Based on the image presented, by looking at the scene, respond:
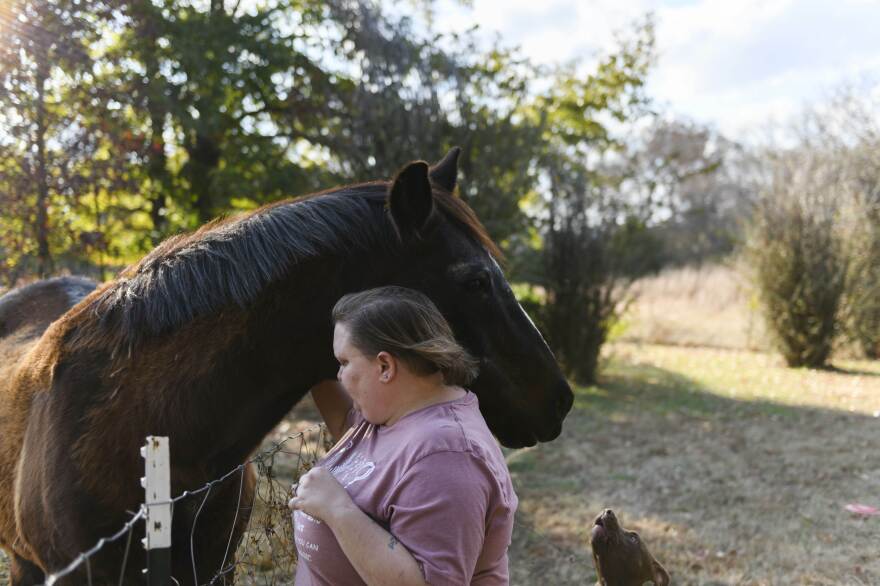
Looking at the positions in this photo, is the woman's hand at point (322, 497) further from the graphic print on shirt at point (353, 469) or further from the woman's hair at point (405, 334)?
the woman's hair at point (405, 334)

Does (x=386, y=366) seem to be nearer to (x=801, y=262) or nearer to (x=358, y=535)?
(x=358, y=535)

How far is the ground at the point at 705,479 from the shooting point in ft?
13.7

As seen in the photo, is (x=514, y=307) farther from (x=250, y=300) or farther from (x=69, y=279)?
(x=69, y=279)

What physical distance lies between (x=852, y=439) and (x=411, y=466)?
7566 mm

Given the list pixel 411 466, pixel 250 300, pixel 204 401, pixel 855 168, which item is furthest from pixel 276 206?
pixel 855 168

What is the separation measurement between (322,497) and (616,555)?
1179mm

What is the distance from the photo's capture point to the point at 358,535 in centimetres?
135

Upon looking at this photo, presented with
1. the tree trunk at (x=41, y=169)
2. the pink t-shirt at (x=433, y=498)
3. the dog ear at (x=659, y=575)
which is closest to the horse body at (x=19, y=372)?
the pink t-shirt at (x=433, y=498)

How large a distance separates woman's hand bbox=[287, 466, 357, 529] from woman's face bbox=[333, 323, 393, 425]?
171mm

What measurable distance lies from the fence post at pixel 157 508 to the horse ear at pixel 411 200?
33.4 inches

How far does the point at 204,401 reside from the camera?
1829 millimetres

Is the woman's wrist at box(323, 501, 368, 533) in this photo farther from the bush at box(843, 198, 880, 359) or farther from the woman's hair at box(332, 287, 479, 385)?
the bush at box(843, 198, 880, 359)

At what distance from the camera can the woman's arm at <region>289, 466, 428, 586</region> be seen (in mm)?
1311

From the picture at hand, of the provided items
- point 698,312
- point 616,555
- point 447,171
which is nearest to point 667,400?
point 616,555
